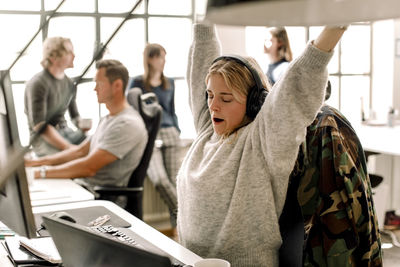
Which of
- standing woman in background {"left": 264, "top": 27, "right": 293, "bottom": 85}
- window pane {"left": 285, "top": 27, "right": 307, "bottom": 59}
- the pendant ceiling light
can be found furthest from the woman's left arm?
window pane {"left": 285, "top": 27, "right": 307, "bottom": 59}

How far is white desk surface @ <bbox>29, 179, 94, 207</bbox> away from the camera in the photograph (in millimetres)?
2400

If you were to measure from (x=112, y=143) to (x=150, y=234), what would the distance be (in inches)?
A: 46.6

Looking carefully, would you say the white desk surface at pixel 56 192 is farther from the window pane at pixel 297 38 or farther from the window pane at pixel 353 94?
the window pane at pixel 353 94

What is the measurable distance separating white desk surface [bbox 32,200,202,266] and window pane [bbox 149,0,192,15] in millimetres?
2605

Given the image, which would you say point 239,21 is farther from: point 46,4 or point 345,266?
point 46,4

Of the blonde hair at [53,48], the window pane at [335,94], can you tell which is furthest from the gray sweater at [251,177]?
the window pane at [335,94]

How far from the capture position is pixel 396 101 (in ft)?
18.2

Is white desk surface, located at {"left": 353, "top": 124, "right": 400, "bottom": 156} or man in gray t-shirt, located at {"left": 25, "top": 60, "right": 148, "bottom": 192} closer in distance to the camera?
man in gray t-shirt, located at {"left": 25, "top": 60, "right": 148, "bottom": 192}

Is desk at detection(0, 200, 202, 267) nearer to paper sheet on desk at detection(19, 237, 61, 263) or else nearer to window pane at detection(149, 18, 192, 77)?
paper sheet on desk at detection(19, 237, 61, 263)

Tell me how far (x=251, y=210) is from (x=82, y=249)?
23.3 inches

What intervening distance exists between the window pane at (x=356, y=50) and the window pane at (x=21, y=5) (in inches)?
122

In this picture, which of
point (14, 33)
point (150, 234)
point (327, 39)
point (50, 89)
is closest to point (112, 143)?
point (50, 89)

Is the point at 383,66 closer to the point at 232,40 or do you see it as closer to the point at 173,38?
the point at 232,40

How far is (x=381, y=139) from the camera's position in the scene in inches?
161
